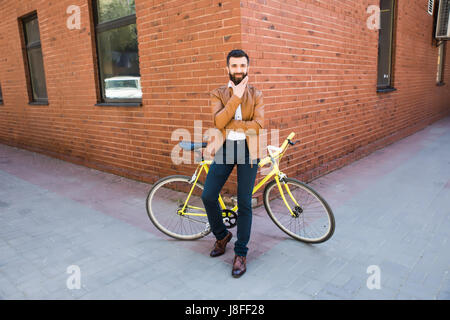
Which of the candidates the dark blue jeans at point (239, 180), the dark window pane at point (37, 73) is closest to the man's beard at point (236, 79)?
the dark blue jeans at point (239, 180)

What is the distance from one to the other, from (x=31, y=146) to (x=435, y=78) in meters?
12.6

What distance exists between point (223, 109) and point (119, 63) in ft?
13.2

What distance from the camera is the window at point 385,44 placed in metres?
8.32

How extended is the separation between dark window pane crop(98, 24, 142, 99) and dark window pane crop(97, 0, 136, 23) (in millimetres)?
218

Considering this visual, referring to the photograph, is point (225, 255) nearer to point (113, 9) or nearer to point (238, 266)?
point (238, 266)

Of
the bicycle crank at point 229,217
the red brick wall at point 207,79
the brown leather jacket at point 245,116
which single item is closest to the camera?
the brown leather jacket at point 245,116

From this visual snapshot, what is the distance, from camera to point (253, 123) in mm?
2838

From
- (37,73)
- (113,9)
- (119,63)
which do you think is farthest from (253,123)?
(37,73)

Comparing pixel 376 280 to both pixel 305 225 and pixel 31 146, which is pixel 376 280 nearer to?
pixel 305 225

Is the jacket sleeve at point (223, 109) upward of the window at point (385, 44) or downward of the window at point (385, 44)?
downward

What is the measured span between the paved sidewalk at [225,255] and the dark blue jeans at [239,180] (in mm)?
352

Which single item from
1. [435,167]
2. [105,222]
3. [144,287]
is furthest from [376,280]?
[435,167]

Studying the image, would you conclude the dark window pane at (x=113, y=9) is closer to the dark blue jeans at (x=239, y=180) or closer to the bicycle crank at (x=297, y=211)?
the dark blue jeans at (x=239, y=180)

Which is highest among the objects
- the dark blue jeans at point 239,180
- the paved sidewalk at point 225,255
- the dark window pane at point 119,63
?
the dark window pane at point 119,63
